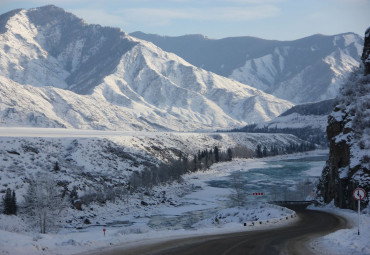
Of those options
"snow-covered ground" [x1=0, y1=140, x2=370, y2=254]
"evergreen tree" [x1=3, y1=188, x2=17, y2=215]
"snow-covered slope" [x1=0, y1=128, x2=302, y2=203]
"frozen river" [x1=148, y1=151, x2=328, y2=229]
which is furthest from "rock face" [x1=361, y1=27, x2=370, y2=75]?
"evergreen tree" [x1=3, y1=188, x2=17, y2=215]

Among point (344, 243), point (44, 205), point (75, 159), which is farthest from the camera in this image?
point (75, 159)

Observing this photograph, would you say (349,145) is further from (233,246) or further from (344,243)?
(233,246)

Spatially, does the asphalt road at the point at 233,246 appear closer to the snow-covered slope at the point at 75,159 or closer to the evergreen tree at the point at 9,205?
the evergreen tree at the point at 9,205

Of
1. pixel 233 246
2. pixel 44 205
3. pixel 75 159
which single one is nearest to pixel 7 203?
pixel 44 205

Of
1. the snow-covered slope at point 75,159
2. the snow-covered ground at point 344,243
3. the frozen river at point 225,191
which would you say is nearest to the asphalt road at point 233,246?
the snow-covered ground at point 344,243

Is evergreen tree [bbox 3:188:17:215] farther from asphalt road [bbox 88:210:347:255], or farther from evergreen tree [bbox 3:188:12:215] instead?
asphalt road [bbox 88:210:347:255]

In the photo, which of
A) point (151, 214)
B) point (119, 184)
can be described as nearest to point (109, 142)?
point (119, 184)

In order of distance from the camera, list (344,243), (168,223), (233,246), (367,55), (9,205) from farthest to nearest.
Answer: (168,223), (9,205), (367,55), (344,243), (233,246)

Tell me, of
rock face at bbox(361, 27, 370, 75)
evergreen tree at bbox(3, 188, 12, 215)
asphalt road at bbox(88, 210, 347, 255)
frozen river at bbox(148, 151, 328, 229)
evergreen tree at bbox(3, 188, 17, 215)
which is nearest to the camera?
asphalt road at bbox(88, 210, 347, 255)
